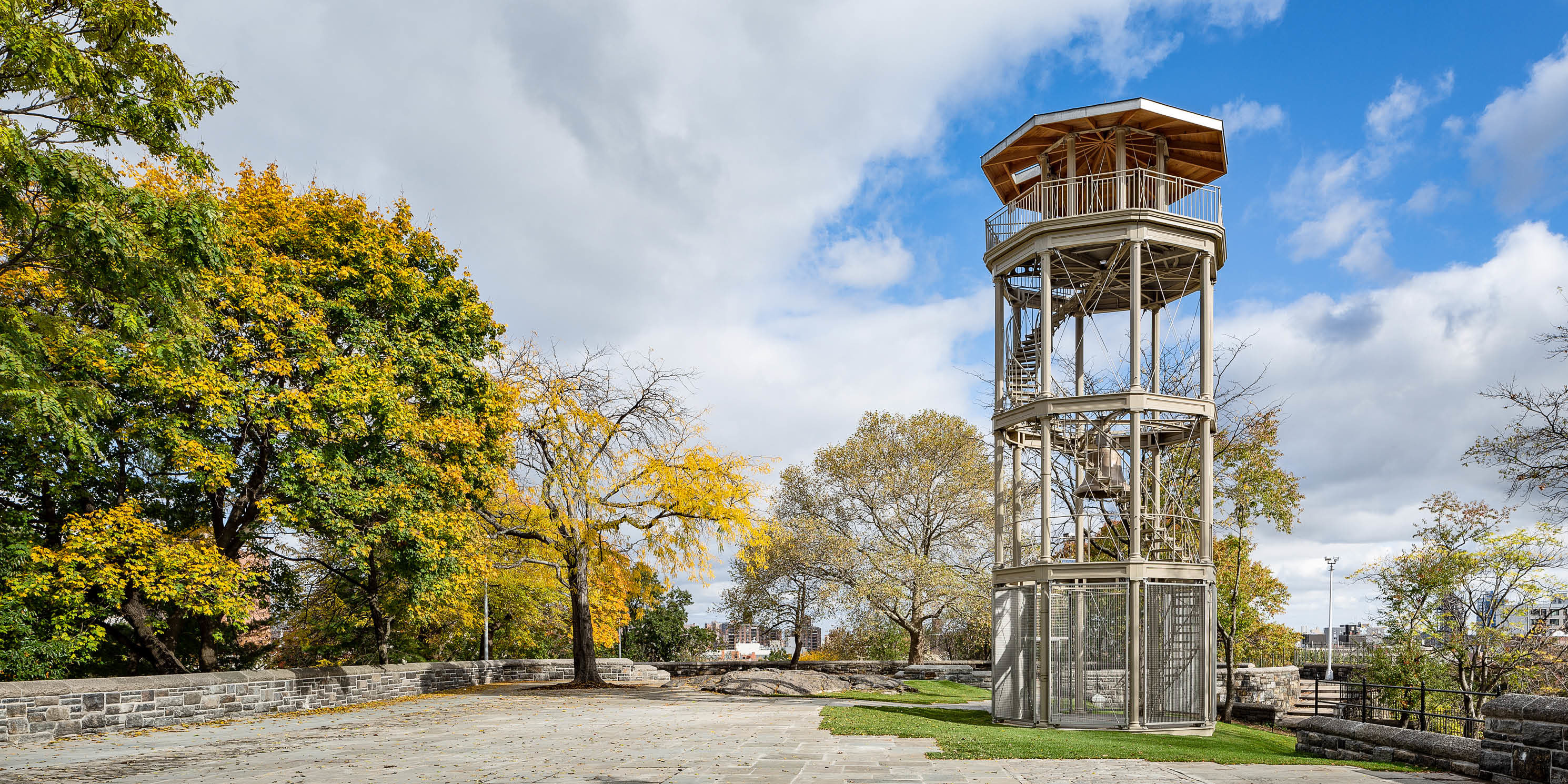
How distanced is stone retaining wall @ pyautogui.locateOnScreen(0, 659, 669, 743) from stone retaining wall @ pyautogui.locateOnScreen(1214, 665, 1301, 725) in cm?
1842

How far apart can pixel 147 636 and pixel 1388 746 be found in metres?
19.2

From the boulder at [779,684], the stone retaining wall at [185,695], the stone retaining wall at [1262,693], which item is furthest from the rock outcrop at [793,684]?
the stone retaining wall at [1262,693]

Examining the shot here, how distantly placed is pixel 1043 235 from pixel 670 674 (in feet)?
79.8

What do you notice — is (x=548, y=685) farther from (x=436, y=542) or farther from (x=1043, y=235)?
(x=1043, y=235)

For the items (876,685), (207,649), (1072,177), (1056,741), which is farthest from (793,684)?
(1072,177)

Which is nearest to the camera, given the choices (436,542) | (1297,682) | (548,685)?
(436,542)

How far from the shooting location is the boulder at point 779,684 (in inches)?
884

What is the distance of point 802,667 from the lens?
114 ft

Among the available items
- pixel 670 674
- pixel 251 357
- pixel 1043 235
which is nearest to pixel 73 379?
pixel 251 357

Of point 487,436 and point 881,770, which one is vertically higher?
point 487,436

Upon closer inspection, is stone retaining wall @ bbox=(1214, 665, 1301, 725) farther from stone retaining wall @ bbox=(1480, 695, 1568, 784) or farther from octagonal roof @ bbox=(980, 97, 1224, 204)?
stone retaining wall @ bbox=(1480, 695, 1568, 784)

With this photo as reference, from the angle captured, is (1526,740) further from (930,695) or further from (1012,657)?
(930,695)

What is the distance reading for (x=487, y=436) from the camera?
72.4 ft

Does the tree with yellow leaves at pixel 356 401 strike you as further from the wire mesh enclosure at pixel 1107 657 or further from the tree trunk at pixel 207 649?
the wire mesh enclosure at pixel 1107 657
